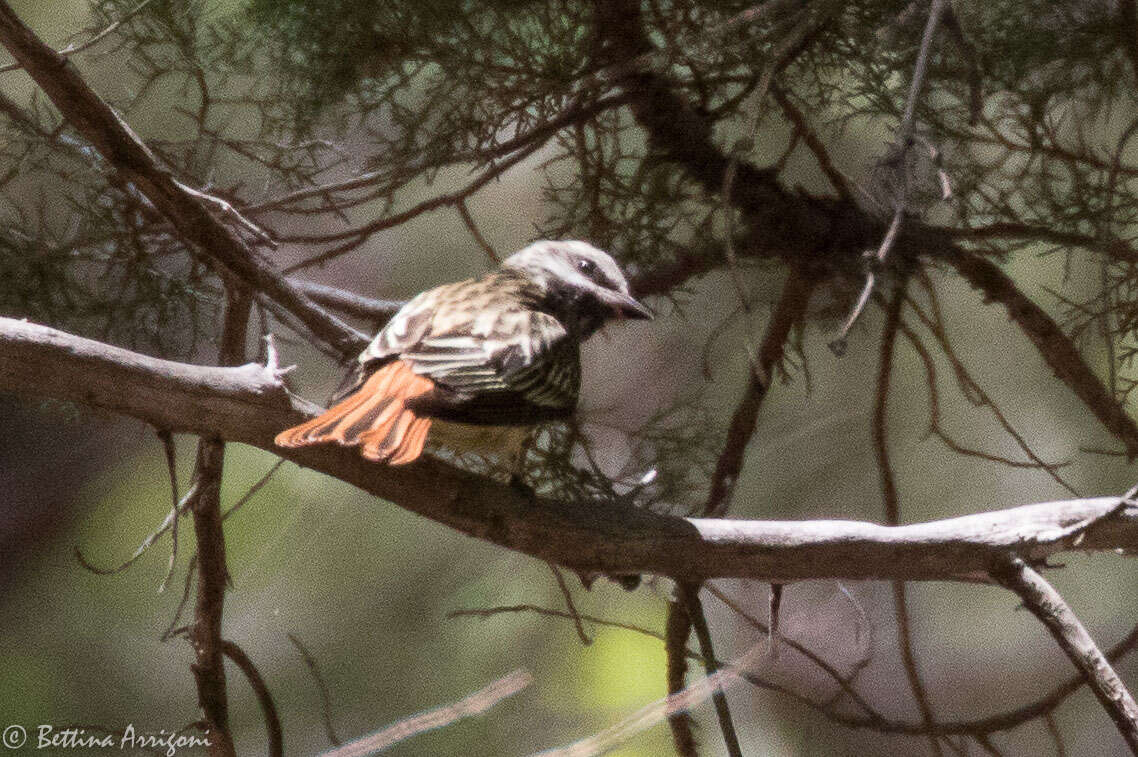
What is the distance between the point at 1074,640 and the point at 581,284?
64cm

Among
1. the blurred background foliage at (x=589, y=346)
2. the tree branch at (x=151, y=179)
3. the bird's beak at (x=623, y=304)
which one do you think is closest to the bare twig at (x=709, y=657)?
the blurred background foliage at (x=589, y=346)

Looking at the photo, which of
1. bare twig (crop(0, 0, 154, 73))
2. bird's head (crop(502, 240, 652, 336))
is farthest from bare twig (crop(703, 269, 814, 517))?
bare twig (crop(0, 0, 154, 73))

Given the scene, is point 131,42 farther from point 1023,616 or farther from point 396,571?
point 1023,616

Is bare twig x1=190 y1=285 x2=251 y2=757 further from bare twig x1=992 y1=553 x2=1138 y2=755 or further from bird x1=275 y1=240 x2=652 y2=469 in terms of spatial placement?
bare twig x1=992 y1=553 x2=1138 y2=755

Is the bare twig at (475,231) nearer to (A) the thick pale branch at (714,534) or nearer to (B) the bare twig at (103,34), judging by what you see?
(B) the bare twig at (103,34)

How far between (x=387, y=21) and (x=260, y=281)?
0.35 meters

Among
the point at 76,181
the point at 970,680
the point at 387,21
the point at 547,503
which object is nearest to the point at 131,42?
the point at 76,181

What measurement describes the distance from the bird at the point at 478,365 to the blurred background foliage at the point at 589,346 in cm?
18

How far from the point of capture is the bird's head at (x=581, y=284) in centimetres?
127

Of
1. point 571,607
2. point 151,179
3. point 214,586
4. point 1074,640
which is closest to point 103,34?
point 151,179

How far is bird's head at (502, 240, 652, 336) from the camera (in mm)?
1269

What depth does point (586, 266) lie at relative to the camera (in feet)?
4.24

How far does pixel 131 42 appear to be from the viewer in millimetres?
1253

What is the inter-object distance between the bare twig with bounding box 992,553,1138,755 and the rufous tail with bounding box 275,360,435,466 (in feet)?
1.77
